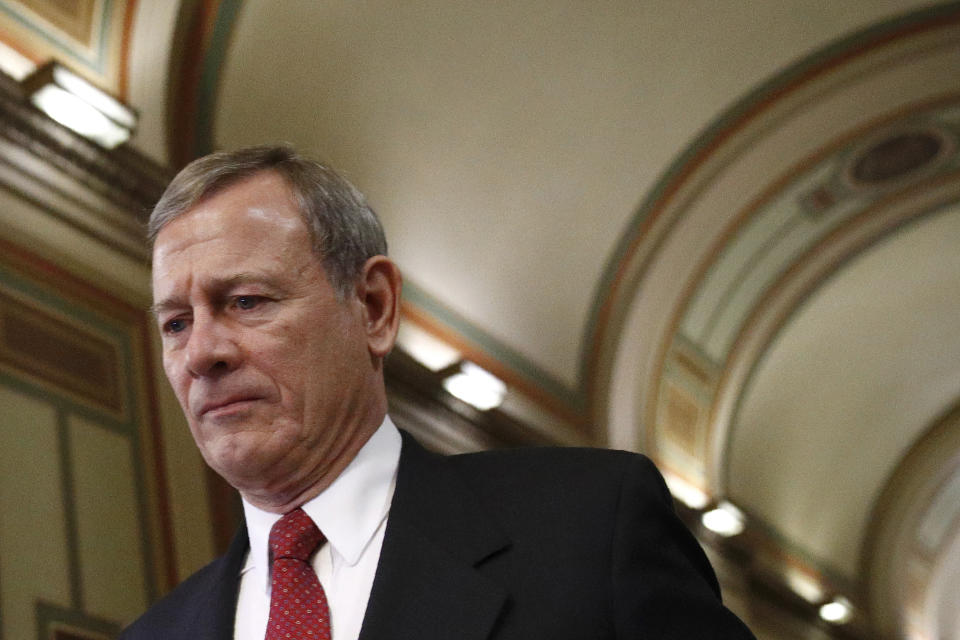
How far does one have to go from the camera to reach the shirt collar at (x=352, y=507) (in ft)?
5.76

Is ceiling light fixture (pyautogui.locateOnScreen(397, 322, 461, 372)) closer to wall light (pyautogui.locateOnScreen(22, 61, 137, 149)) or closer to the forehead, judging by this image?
wall light (pyautogui.locateOnScreen(22, 61, 137, 149))

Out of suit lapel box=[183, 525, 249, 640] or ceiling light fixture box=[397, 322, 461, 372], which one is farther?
ceiling light fixture box=[397, 322, 461, 372]

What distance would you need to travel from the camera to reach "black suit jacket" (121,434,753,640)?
1.60 m

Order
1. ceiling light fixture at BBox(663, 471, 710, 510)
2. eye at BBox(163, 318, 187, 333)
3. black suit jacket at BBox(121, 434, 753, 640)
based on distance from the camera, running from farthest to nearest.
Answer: ceiling light fixture at BBox(663, 471, 710, 510) → eye at BBox(163, 318, 187, 333) → black suit jacket at BBox(121, 434, 753, 640)

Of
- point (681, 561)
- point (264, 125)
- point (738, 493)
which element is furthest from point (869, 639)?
point (681, 561)

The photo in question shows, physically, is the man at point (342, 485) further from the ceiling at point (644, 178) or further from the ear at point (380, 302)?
the ceiling at point (644, 178)

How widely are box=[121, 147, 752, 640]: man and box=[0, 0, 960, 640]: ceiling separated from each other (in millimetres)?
3203

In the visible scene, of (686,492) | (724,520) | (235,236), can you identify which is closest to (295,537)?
(235,236)

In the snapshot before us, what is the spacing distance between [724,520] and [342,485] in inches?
311

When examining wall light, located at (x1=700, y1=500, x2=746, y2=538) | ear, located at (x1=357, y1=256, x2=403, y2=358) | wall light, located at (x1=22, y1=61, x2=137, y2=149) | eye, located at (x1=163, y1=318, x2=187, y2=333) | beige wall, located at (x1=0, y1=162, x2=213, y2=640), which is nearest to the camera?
eye, located at (x1=163, y1=318, x2=187, y2=333)

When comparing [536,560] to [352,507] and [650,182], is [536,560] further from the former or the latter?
[650,182]

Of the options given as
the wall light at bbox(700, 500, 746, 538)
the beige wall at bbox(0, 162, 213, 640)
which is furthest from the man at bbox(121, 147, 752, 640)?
the wall light at bbox(700, 500, 746, 538)

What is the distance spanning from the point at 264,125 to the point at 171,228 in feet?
13.8

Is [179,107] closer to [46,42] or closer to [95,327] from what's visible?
[46,42]
